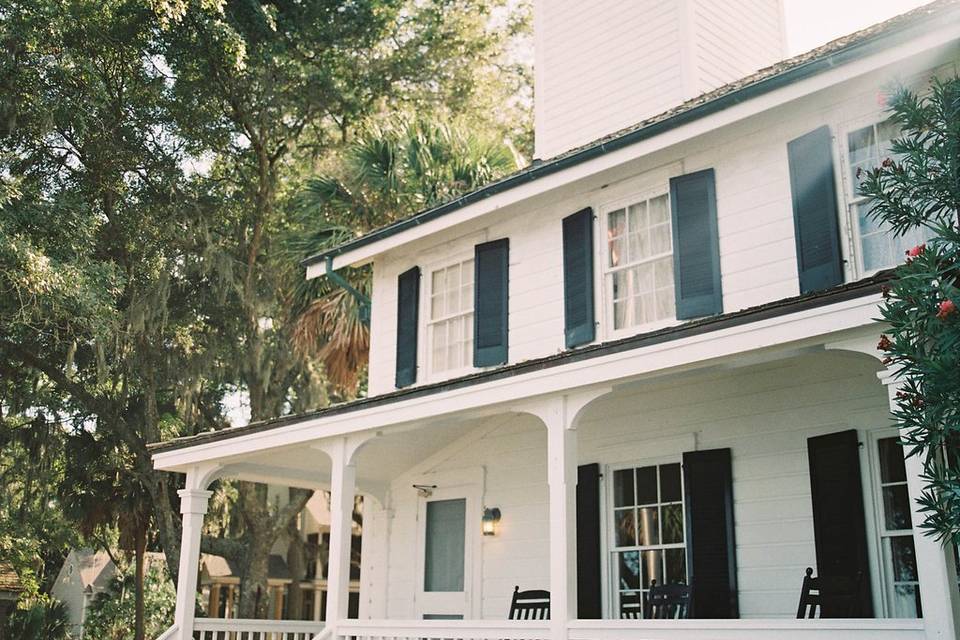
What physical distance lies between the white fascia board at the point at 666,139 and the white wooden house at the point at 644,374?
1.0 inches

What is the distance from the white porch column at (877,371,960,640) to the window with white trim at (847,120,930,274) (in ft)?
9.02

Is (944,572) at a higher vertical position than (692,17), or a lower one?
lower

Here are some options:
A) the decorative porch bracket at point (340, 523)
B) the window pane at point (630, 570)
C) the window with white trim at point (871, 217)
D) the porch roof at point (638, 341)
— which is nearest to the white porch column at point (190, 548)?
the porch roof at point (638, 341)

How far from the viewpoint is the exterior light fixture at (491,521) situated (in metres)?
10.6

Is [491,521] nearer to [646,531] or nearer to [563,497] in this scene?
[646,531]

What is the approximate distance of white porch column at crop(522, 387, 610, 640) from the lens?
24.4 ft

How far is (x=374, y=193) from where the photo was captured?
1744 centimetres

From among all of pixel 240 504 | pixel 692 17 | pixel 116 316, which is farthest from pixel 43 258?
pixel 692 17

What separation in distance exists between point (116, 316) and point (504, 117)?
12040mm

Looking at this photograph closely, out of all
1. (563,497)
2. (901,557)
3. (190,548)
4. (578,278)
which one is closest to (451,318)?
(578,278)

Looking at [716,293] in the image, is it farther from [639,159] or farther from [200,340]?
[200,340]

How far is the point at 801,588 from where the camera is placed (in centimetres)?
798

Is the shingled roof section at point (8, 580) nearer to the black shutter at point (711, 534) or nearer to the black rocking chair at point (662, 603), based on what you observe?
the black rocking chair at point (662, 603)

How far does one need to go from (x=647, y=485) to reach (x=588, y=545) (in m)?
0.80
